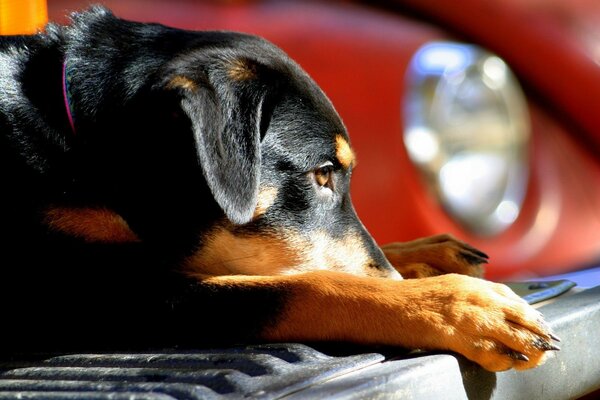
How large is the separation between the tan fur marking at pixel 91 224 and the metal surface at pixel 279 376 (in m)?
0.30

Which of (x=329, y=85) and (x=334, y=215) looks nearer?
(x=334, y=215)

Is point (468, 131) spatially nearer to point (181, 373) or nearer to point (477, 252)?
point (477, 252)

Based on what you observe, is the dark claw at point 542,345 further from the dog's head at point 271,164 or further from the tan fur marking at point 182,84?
the tan fur marking at point 182,84

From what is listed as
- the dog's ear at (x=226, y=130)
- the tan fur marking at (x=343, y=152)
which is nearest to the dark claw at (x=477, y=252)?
the tan fur marking at (x=343, y=152)

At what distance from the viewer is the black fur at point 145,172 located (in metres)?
2.07

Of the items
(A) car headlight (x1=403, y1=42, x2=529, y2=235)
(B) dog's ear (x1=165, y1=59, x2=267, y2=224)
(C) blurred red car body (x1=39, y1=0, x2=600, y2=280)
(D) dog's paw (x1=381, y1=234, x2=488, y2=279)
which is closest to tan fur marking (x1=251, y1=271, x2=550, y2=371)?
(B) dog's ear (x1=165, y1=59, x2=267, y2=224)

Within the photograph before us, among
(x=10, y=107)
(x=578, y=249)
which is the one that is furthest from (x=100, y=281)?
(x=578, y=249)

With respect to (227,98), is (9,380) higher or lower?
lower

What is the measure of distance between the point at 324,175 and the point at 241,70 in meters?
0.31

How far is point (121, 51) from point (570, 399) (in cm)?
124

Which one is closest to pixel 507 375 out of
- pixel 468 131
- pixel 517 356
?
pixel 517 356

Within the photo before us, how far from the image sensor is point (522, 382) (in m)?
1.94

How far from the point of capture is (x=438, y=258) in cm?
257

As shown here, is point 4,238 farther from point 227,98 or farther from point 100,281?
point 227,98
